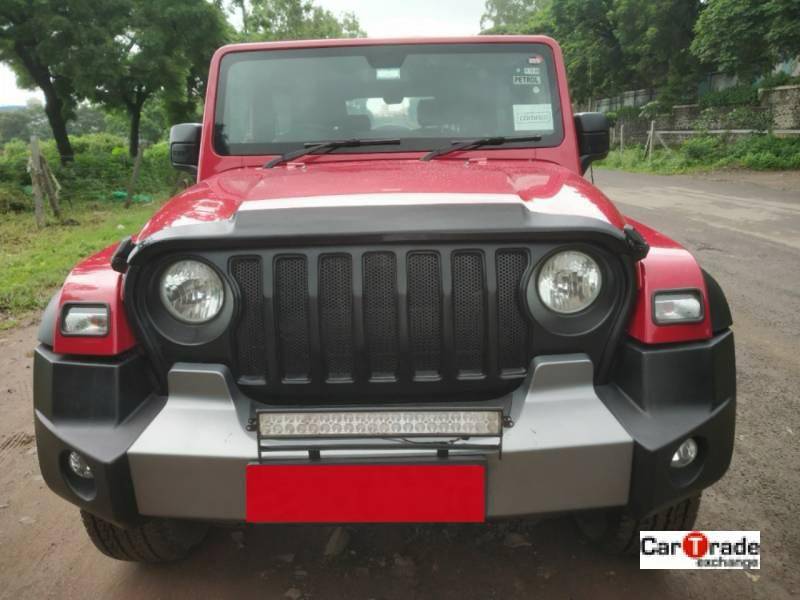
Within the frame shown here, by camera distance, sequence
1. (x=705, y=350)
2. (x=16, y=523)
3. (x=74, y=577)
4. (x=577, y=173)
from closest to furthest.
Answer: (x=705, y=350), (x=74, y=577), (x=16, y=523), (x=577, y=173)

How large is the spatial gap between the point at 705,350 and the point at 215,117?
2.35m

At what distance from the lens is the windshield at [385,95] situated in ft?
A: 10.2

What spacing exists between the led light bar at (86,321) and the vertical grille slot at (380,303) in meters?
0.77

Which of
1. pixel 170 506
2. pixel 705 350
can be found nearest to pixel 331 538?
pixel 170 506

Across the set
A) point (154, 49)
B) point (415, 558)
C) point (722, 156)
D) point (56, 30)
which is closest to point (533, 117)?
point (415, 558)

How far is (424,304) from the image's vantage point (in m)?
1.98

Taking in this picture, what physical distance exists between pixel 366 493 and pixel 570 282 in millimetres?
830

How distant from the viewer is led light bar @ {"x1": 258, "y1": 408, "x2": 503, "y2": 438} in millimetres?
1832

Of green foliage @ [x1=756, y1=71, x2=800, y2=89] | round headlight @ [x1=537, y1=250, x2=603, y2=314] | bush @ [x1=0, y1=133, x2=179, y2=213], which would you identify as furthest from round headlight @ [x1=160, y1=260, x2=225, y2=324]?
green foliage @ [x1=756, y1=71, x2=800, y2=89]

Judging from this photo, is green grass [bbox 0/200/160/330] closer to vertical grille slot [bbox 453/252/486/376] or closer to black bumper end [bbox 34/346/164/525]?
black bumper end [bbox 34/346/164/525]

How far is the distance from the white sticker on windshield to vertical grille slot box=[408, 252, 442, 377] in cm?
140

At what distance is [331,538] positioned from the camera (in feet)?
8.56

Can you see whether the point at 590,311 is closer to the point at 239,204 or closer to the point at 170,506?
the point at 239,204

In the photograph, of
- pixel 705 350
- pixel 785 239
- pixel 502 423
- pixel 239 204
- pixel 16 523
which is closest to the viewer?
pixel 502 423
